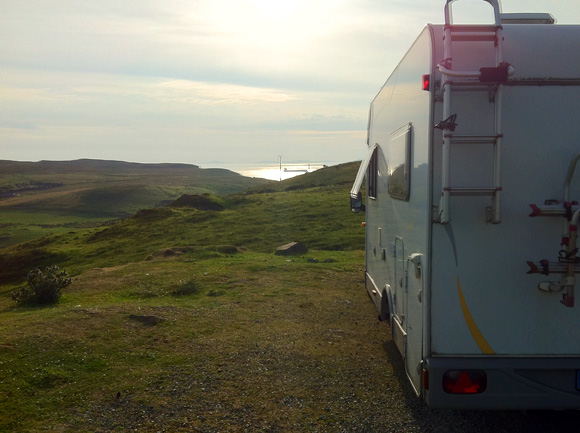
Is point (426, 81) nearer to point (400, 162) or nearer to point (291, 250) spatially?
point (400, 162)

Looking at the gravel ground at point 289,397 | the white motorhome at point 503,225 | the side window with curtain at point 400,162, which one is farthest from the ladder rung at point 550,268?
the gravel ground at point 289,397

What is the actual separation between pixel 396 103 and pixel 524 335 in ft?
9.67

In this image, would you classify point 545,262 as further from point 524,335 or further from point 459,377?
point 459,377

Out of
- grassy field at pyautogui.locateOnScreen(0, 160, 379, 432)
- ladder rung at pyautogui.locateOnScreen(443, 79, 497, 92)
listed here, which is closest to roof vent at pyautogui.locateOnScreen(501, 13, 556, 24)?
ladder rung at pyautogui.locateOnScreen(443, 79, 497, 92)

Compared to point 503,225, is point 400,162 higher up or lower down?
higher up

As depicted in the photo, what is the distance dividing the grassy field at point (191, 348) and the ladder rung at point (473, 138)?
3.10 meters

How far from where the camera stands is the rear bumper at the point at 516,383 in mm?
4316

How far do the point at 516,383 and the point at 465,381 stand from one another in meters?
0.41

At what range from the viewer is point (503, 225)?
4.34 m

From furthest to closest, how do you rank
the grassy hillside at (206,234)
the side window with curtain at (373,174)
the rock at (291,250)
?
the grassy hillside at (206,234) → the rock at (291,250) → the side window with curtain at (373,174)

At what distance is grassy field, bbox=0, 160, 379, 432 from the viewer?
562 cm

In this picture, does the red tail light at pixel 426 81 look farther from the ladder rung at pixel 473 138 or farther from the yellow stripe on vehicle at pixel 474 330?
the yellow stripe on vehicle at pixel 474 330

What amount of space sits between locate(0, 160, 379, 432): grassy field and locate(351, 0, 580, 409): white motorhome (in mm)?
1821

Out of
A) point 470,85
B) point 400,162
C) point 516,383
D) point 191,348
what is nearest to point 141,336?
point 191,348
